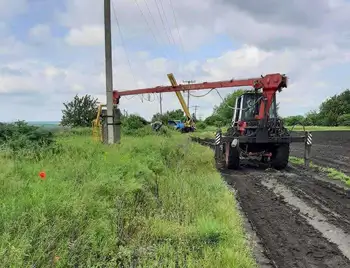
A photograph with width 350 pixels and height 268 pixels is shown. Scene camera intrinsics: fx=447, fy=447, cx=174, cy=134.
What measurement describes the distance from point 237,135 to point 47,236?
1289 centimetres

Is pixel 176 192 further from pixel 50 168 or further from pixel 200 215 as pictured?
pixel 50 168

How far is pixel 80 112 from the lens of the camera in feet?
126

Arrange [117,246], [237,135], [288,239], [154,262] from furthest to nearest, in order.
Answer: [237,135] → [288,239] → [117,246] → [154,262]

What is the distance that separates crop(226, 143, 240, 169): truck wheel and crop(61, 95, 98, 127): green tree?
23046 millimetres

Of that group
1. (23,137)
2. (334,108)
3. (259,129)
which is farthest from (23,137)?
(334,108)

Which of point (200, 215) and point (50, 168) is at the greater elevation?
point (50, 168)

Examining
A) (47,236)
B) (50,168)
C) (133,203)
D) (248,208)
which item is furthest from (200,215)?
(47,236)

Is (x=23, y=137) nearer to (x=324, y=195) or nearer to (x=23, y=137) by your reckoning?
(x=23, y=137)

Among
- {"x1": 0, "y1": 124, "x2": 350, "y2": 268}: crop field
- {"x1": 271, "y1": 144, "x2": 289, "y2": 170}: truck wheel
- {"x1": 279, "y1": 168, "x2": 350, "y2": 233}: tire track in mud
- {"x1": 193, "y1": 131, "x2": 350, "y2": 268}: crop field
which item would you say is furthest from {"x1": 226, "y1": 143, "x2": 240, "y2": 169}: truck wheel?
{"x1": 0, "y1": 124, "x2": 350, "y2": 268}: crop field

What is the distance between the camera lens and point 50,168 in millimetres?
8453

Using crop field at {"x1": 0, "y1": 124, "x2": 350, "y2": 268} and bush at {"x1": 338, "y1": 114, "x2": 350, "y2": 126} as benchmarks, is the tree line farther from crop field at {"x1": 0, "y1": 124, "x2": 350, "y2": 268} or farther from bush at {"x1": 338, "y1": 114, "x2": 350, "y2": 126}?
crop field at {"x1": 0, "y1": 124, "x2": 350, "y2": 268}

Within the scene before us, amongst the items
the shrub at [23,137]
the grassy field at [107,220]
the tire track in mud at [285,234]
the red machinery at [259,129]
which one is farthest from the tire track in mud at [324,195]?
the shrub at [23,137]

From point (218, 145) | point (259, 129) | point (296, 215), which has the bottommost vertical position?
point (296, 215)

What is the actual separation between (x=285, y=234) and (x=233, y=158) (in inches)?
363
